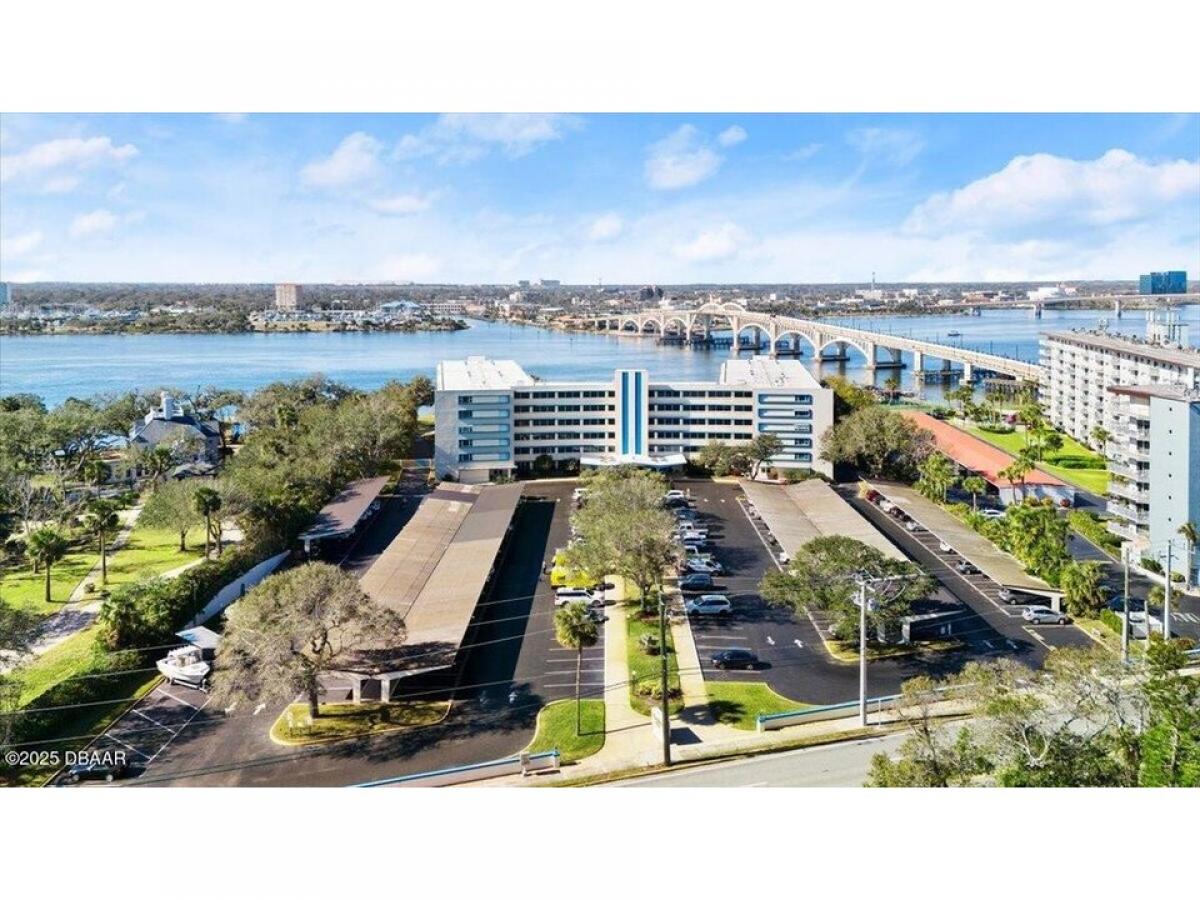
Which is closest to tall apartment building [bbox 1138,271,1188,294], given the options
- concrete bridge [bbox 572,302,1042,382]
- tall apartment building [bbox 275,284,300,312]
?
concrete bridge [bbox 572,302,1042,382]

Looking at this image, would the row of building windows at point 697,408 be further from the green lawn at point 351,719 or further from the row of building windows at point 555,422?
the green lawn at point 351,719

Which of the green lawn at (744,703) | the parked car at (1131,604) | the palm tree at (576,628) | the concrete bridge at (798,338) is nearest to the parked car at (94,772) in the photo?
the palm tree at (576,628)

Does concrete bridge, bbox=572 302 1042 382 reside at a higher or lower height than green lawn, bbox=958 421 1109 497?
higher

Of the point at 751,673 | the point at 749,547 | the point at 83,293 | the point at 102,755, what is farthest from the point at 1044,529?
the point at 83,293

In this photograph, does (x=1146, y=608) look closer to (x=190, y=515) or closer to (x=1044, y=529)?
(x=1044, y=529)

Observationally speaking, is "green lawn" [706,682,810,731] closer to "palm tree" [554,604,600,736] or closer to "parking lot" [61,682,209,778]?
"palm tree" [554,604,600,736]

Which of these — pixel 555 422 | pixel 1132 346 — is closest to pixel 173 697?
pixel 555 422
